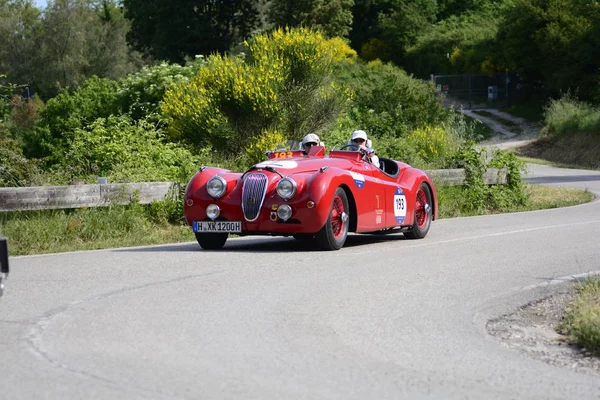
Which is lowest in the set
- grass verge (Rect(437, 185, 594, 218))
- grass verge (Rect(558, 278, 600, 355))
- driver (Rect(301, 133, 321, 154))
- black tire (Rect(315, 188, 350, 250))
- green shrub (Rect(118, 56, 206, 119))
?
grass verge (Rect(437, 185, 594, 218))

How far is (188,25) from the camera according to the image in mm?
69500

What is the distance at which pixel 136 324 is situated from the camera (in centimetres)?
801

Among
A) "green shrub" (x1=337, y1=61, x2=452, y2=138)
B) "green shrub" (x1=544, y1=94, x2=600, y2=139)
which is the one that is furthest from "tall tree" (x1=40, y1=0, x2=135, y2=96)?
"green shrub" (x1=337, y1=61, x2=452, y2=138)

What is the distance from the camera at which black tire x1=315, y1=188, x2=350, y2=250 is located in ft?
43.0

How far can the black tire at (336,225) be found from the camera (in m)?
13.1

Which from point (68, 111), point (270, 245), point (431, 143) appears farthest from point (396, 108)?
point (270, 245)

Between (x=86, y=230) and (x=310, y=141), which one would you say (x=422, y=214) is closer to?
(x=310, y=141)

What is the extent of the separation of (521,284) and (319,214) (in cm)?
294

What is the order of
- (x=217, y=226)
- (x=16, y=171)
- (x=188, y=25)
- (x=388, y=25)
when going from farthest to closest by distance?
(x=388, y=25) < (x=188, y=25) < (x=16, y=171) < (x=217, y=226)

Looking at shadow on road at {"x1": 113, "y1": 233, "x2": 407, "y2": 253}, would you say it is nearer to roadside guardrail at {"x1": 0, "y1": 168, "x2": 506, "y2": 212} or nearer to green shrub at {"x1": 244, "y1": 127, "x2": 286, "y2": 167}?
roadside guardrail at {"x1": 0, "y1": 168, "x2": 506, "y2": 212}

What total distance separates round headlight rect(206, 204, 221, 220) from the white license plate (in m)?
0.08

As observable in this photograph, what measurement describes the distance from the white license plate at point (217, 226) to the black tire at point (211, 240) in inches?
8.7

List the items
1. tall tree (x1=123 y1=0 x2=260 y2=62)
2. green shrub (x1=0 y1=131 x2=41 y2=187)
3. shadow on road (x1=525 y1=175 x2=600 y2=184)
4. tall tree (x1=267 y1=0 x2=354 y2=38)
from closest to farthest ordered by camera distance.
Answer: green shrub (x1=0 y1=131 x2=41 y2=187) < shadow on road (x1=525 y1=175 x2=600 y2=184) < tall tree (x1=267 y1=0 x2=354 y2=38) < tall tree (x1=123 y1=0 x2=260 y2=62)

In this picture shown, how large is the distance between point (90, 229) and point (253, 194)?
10.5 ft
